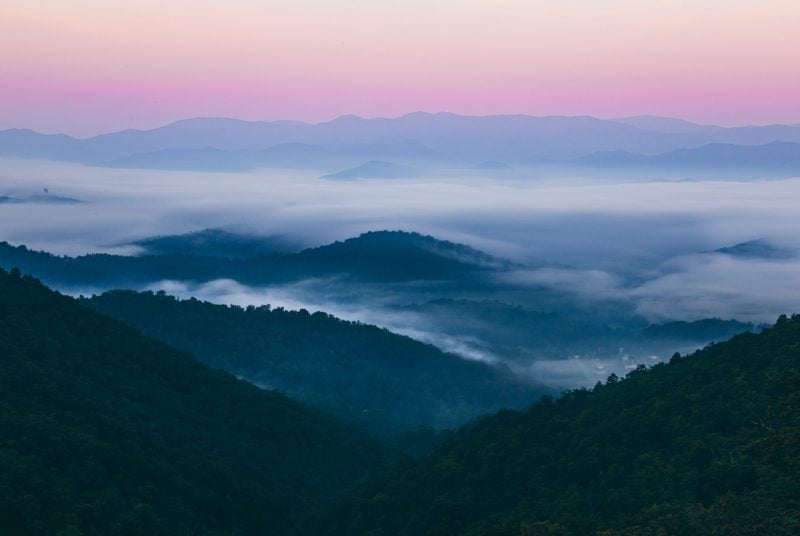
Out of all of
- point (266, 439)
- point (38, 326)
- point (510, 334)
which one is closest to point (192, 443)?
point (266, 439)

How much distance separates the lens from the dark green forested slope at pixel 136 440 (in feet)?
123

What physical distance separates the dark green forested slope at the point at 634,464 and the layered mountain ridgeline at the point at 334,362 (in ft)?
117

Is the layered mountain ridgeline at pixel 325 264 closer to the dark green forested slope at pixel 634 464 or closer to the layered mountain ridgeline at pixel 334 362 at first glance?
the layered mountain ridgeline at pixel 334 362

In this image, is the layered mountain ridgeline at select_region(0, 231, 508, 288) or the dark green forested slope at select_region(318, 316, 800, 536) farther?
the layered mountain ridgeline at select_region(0, 231, 508, 288)

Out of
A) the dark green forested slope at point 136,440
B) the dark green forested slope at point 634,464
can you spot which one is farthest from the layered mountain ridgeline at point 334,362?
the dark green forested slope at point 634,464

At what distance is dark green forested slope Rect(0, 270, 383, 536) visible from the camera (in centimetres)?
3741

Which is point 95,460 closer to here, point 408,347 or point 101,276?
point 408,347

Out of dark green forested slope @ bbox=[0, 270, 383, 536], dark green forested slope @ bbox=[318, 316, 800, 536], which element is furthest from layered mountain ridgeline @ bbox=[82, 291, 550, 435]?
dark green forested slope @ bbox=[318, 316, 800, 536]

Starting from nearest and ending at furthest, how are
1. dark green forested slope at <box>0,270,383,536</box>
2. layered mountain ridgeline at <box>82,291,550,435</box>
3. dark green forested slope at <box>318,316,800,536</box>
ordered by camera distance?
dark green forested slope at <box>318,316,800,536</box>
dark green forested slope at <box>0,270,383,536</box>
layered mountain ridgeline at <box>82,291,550,435</box>

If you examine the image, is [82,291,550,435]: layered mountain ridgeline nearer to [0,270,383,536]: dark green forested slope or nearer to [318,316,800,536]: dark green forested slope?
[0,270,383,536]: dark green forested slope

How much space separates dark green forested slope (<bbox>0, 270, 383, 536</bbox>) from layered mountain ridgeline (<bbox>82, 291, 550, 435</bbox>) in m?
20.4

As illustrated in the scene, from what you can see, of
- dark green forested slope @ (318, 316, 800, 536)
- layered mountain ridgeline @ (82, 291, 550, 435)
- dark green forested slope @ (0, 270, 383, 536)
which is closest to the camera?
dark green forested slope @ (318, 316, 800, 536)

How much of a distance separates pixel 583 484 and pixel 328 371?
59.6 m

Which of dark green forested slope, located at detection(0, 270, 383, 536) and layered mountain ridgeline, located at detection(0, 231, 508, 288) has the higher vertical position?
layered mountain ridgeline, located at detection(0, 231, 508, 288)
